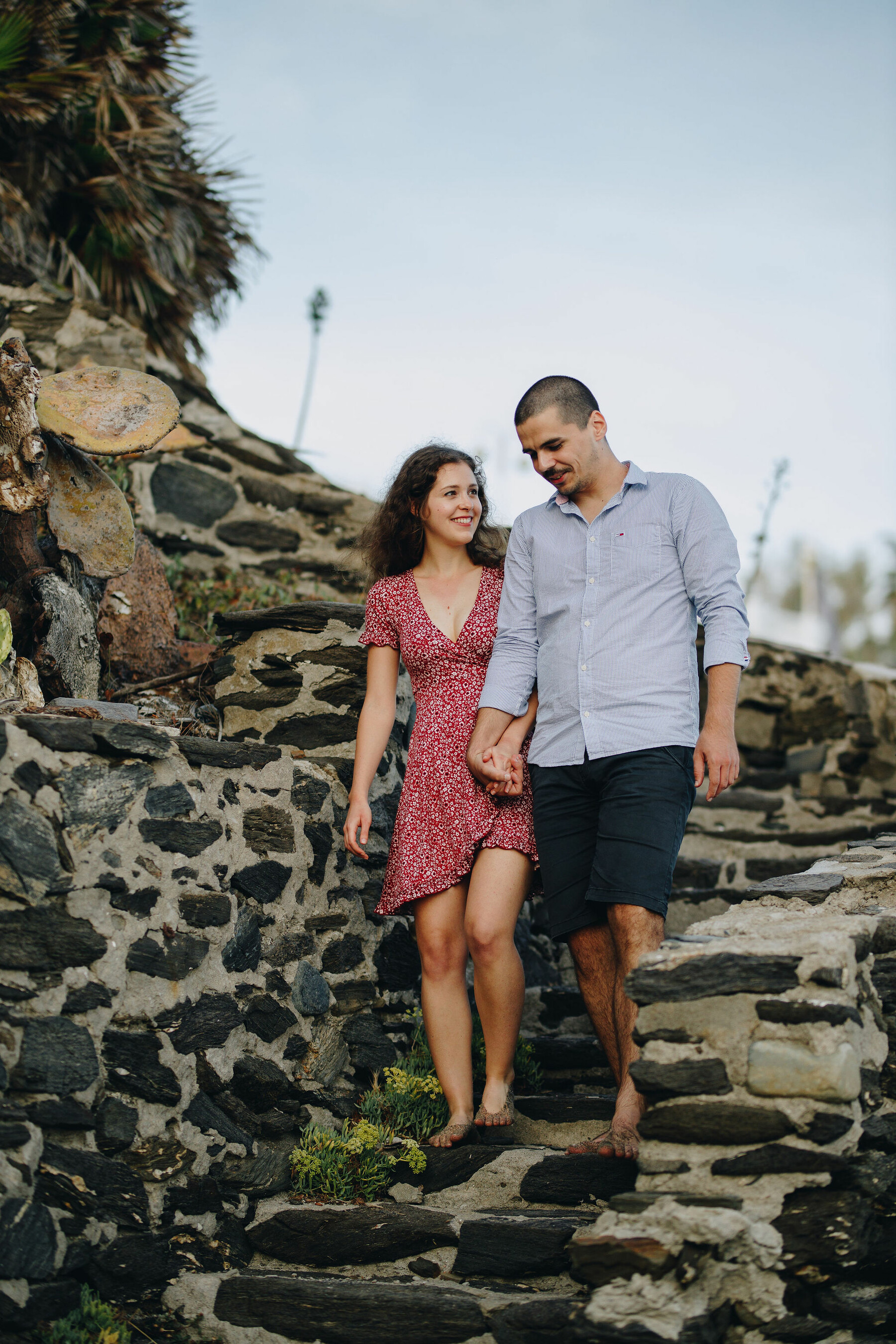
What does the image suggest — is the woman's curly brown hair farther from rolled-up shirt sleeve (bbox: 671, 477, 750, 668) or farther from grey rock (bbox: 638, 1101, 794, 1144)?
grey rock (bbox: 638, 1101, 794, 1144)

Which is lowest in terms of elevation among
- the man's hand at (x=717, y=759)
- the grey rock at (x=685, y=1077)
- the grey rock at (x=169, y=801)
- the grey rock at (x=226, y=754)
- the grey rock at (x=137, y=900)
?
the grey rock at (x=685, y=1077)

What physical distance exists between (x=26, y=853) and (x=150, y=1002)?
45cm

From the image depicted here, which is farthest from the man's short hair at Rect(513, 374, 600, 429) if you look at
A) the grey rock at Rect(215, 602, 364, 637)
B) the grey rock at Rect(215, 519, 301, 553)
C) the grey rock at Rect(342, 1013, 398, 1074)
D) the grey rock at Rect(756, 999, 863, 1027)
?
the grey rock at Rect(215, 519, 301, 553)

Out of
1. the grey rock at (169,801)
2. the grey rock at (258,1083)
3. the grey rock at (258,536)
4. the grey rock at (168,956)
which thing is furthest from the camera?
the grey rock at (258,536)

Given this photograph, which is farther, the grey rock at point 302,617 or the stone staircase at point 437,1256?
the grey rock at point 302,617

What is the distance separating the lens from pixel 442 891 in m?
2.95

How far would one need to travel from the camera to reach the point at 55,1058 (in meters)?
2.34

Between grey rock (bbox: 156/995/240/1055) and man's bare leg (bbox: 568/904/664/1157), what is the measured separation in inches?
33.3

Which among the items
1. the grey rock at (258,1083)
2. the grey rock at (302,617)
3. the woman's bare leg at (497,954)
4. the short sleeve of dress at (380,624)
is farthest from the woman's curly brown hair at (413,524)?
the grey rock at (258,1083)

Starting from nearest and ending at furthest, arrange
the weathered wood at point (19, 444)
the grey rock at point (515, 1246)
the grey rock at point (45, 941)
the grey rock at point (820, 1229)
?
the grey rock at point (820, 1229)
the grey rock at point (45, 941)
the grey rock at point (515, 1246)
the weathered wood at point (19, 444)

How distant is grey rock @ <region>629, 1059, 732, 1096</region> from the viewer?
7.15 feet

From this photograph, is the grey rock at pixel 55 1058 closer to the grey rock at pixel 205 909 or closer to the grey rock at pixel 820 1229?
the grey rock at pixel 205 909

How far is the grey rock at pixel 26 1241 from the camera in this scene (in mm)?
2176

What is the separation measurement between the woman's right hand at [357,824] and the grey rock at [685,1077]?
1.03 metres
